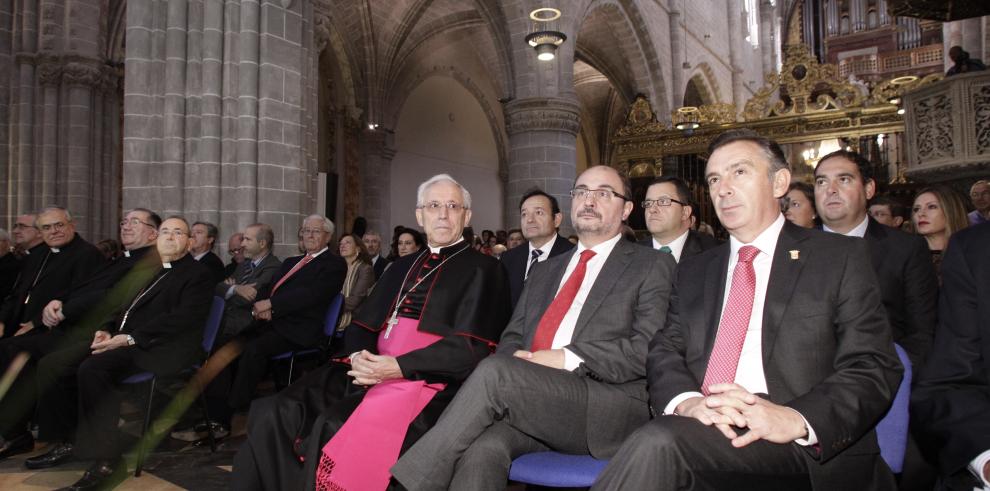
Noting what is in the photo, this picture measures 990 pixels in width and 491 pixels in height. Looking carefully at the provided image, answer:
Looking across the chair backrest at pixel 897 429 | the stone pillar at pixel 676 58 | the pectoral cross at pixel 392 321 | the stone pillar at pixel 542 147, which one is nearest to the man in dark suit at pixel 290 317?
the pectoral cross at pixel 392 321

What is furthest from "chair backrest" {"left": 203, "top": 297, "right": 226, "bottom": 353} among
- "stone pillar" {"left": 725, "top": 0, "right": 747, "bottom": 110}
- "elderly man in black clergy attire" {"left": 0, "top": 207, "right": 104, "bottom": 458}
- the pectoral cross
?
"stone pillar" {"left": 725, "top": 0, "right": 747, "bottom": 110}

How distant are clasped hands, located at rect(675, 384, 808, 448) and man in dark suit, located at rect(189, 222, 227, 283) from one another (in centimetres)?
497

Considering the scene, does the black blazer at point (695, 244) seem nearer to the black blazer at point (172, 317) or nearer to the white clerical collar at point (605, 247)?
the white clerical collar at point (605, 247)

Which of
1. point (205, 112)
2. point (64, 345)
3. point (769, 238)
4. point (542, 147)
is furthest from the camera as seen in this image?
point (542, 147)

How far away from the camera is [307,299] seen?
475 cm

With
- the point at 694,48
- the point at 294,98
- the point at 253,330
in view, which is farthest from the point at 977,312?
the point at 694,48

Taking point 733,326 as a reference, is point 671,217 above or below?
above

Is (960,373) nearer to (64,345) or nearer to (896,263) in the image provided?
(896,263)

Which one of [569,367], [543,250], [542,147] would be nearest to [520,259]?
[543,250]

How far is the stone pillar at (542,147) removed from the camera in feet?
35.8

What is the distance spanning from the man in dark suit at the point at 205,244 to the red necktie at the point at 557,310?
3.98 metres

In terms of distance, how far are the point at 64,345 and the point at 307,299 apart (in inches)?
64.3

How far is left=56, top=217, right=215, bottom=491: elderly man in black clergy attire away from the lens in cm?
354

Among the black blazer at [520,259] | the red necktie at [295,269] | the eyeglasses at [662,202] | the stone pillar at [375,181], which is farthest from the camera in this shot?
the stone pillar at [375,181]
